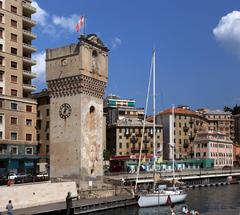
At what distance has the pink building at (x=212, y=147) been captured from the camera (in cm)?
13950

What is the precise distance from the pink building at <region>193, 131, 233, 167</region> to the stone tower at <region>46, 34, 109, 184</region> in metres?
79.6

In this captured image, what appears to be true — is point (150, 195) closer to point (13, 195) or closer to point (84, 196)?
point (84, 196)

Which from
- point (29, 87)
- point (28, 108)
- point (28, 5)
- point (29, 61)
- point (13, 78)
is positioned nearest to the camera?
point (13, 78)

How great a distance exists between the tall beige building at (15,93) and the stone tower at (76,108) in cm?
1395

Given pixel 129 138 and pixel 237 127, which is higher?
pixel 237 127

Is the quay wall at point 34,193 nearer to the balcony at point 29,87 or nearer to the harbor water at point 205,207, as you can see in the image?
the harbor water at point 205,207

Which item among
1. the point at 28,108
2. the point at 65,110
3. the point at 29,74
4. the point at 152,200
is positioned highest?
the point at 29,74

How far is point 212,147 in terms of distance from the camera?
140m

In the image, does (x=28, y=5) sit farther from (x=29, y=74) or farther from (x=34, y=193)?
(x=34, y=193)

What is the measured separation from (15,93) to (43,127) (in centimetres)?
2160

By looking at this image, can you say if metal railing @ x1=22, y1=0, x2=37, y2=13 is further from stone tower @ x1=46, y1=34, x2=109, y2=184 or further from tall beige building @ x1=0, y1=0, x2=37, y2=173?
stone tower @ x1=46, y1=34, x2=109, y2=184

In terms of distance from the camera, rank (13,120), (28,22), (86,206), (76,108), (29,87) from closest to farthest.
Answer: (86,206)
(76,108)
(13,120)
(29,87)
(28,22)

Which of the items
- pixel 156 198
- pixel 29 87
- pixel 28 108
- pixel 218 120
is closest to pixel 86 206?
pixel 156 198

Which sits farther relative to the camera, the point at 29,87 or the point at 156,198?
the point at 29,87
